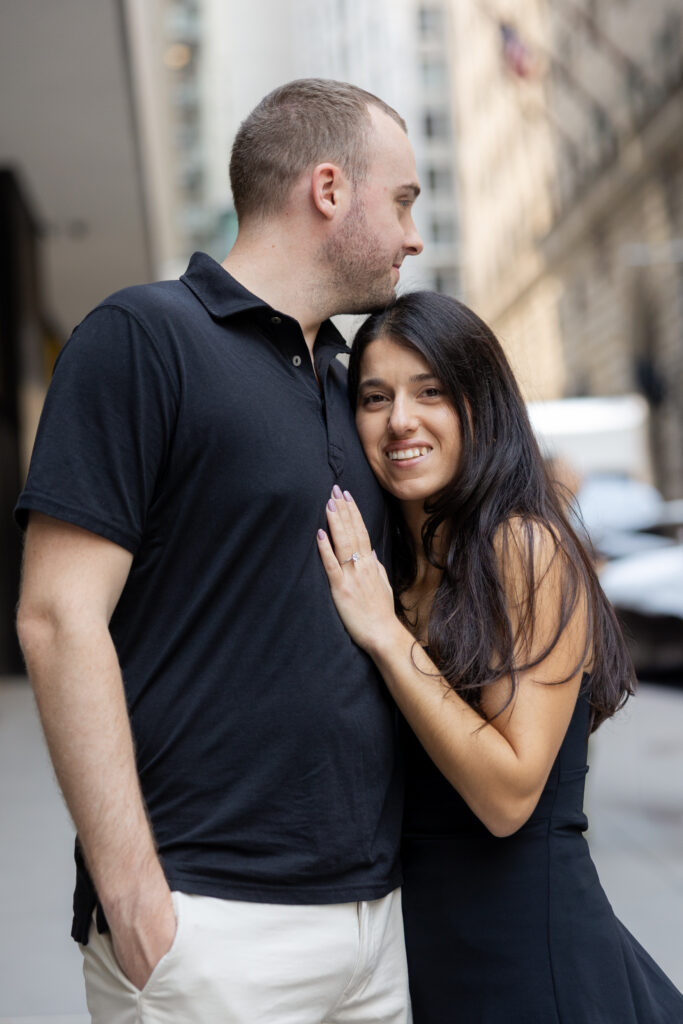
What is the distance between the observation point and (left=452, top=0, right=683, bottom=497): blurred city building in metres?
29.3

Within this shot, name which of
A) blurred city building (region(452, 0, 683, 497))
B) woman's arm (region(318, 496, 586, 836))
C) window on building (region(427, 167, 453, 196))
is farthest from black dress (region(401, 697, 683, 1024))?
window on building (region(427, 167, 453, 196))

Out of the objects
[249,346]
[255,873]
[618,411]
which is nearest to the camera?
[255,873]

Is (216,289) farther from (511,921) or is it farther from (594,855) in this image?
(594,855)

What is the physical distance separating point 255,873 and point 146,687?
0.36 metres

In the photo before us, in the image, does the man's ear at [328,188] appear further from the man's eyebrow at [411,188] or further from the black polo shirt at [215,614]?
the black polo shirt at [215,614]

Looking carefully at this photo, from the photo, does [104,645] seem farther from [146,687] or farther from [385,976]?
[385,976]

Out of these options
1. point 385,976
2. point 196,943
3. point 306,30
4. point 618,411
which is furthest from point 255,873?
point 306,30

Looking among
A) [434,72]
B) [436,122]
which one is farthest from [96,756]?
[436,122]

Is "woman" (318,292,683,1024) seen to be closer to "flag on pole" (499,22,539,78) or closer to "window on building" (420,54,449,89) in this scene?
"flag on pole" (499,22,539,78)

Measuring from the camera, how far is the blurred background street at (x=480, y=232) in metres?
5.94

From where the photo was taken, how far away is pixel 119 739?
1775 mm

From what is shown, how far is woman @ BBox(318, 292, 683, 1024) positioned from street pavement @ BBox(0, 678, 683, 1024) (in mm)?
1168

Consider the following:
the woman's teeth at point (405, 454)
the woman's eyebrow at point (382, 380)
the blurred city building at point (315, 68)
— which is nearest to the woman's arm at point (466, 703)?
the woman's teeth at point (405, 454)

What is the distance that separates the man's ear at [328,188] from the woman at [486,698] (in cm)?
32
